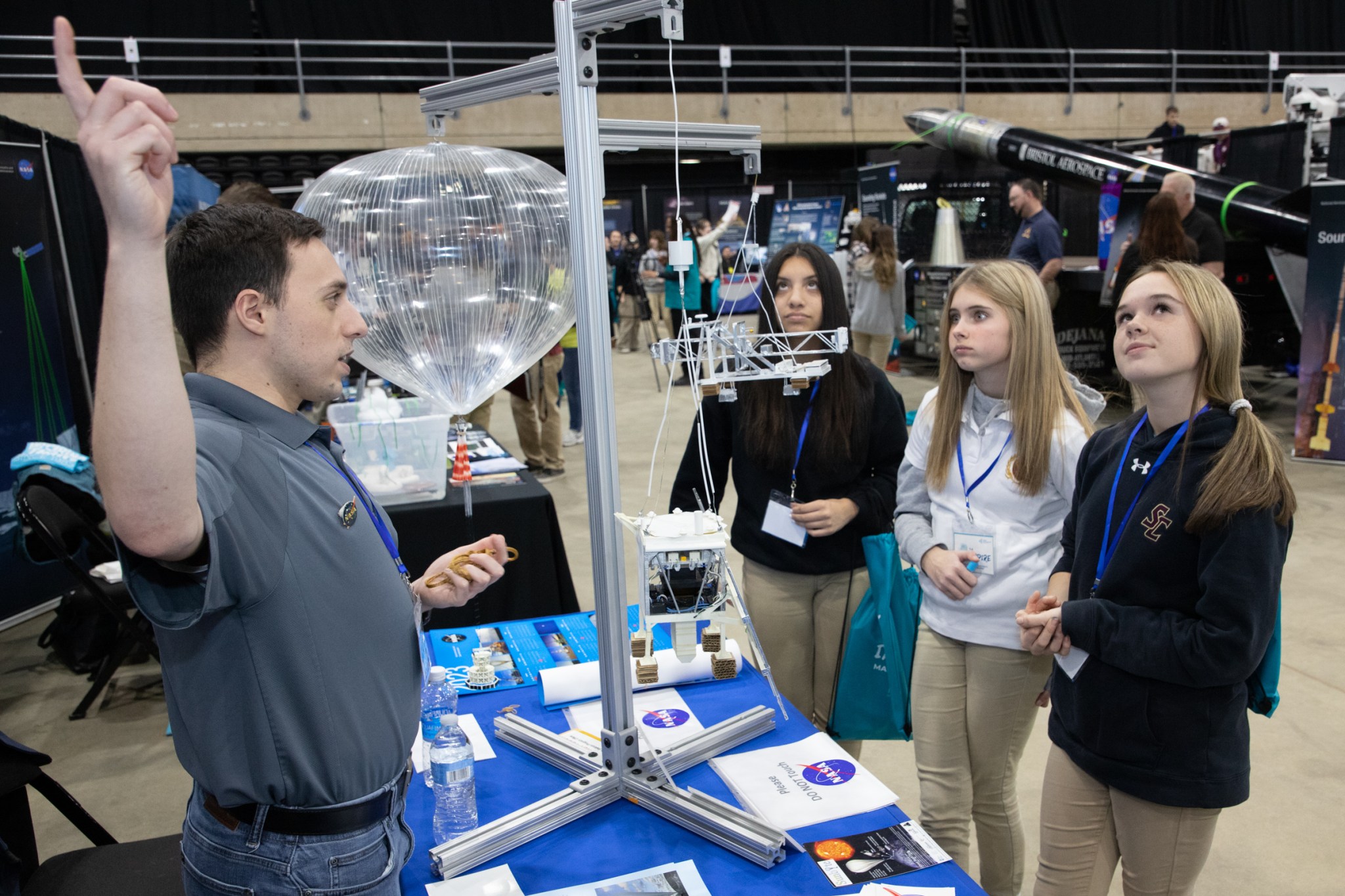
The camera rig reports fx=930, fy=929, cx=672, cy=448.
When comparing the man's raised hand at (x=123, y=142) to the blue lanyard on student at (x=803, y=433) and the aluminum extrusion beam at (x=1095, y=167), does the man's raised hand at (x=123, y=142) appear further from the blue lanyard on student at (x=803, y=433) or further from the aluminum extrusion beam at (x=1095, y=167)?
the aluminum extrusion beam at (x=1095, y=167)

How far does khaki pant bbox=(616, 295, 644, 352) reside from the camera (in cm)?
1225

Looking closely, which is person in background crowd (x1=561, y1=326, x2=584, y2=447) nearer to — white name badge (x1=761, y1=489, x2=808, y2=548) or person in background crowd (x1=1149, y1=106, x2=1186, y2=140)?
white name badge (x1=761, y1=489, x2=808, y2=548)

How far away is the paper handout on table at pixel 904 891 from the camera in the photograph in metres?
1.21

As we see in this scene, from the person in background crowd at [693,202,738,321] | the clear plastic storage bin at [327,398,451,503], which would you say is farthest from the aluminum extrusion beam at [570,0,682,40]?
the person in background crowd at [693,202,738,321]

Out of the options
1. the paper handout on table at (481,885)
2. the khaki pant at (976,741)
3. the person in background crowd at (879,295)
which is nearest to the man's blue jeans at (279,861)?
the paper handout on table at (481,885)

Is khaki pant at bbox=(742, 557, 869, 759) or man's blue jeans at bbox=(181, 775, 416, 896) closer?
man's blue jeans at bbox=(181, 775, 416, 896)

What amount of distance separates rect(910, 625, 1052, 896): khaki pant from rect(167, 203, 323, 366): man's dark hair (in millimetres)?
1435

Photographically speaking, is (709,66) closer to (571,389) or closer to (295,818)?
(571,389)

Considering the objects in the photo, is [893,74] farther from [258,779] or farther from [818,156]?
[258,779]

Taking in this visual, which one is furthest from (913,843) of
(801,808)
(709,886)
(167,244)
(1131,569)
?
(167,244)

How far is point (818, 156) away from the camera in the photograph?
14.2 metres

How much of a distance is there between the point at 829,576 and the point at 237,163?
10614 millimetres

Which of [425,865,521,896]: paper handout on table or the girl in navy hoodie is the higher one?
the girl in navy hoodie

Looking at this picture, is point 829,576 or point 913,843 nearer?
point 913,843
